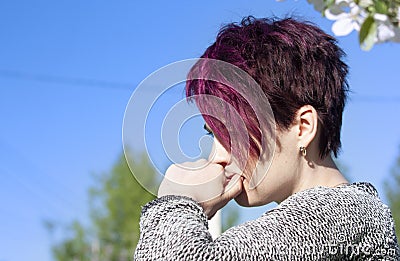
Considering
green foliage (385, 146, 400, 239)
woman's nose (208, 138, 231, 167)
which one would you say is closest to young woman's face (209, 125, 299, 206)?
woman's nose (208, 138, 231, 167)

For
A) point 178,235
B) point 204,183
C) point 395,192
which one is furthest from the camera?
point 395,192

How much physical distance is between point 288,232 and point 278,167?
0.16 meters

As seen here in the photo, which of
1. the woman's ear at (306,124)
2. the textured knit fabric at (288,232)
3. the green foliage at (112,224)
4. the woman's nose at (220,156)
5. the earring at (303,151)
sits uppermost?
the green foliage at (112,224)

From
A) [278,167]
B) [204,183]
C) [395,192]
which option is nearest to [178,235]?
[204,183]

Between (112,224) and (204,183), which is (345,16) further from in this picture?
(112,224)

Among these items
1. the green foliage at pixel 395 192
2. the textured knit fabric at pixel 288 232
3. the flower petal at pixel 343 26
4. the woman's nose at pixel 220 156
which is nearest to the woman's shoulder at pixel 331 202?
the textured knit fabric at pixel 288 232

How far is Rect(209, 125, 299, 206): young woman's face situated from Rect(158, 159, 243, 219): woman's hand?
0.01 m

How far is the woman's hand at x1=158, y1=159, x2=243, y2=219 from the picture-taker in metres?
1.28

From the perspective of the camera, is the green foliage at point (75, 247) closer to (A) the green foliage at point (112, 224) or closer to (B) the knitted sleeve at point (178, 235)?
(A) the green foliage at point (112, 224)

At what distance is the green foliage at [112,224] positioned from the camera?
2016 centimetres

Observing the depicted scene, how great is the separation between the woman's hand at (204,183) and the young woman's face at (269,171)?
0.5 inches

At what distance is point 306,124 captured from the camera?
133 centimetres

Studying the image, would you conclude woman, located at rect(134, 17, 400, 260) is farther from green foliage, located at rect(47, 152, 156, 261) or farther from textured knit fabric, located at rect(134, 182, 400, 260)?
green foliage, located at rect(47, 152, 156, 261)

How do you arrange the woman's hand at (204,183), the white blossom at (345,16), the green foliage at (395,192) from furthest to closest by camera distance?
the green foliage at (395,192)
the woman's hand at (204,183)
the white blossom at (345,16)
